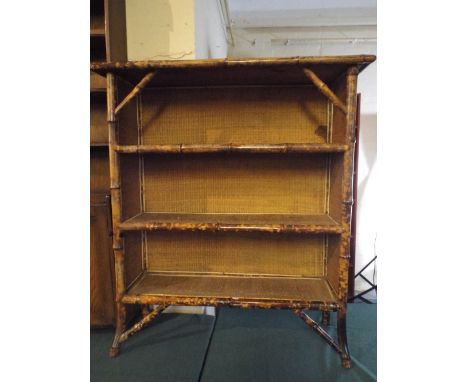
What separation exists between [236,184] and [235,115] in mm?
378

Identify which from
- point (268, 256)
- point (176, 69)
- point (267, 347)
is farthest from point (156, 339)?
point (176, 69)

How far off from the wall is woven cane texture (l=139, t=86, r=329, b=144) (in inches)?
10.7

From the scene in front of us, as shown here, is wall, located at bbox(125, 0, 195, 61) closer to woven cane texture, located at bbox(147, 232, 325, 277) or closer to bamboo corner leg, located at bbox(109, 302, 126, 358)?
woven cane texture, located at bbox(147, 232, 325, 277)

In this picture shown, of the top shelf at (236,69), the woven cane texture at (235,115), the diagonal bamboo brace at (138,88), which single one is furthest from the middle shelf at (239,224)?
the top shelf at (236,69)

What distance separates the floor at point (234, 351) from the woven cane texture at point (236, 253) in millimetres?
299

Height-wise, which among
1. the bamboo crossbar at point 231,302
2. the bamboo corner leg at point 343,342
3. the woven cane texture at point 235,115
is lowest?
the bamboo corner leg at point 343,342

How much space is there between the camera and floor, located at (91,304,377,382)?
108 cm

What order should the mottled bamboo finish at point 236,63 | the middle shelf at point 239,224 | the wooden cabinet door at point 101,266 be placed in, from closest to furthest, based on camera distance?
the mottled bamboo finish at point 236,63, the middle shelf at point 239,224, the wooden cabinet door at point 101,266

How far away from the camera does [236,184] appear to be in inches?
53.7

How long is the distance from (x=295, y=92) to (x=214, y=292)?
111cm

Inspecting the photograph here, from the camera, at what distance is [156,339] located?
1272 millimetres

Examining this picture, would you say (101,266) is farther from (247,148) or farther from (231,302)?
(247,148)

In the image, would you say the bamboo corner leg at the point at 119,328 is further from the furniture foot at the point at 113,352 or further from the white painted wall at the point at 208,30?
the white painted wall at the point at 208,30

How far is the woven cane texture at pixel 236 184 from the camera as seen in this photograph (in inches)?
52.6
